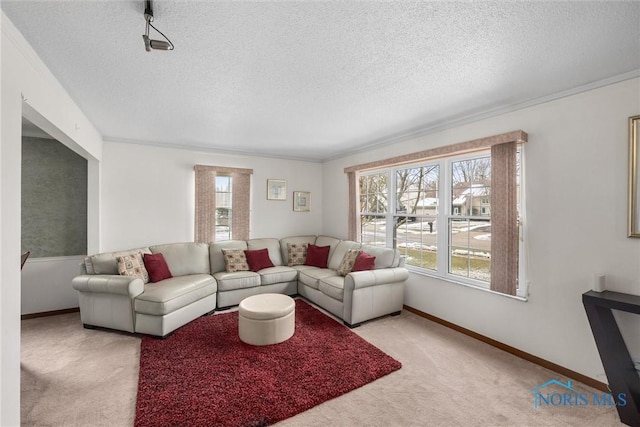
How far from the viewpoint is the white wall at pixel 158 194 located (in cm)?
402

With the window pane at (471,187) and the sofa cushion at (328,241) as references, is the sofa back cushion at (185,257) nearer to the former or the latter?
the sofa cushion at (328,241)

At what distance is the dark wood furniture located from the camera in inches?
75.4

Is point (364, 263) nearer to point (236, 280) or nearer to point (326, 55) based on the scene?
point (236, 280)

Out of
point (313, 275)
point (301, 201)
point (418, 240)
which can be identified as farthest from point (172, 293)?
point (418, 240)

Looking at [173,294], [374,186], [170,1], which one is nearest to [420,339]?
[374,186]

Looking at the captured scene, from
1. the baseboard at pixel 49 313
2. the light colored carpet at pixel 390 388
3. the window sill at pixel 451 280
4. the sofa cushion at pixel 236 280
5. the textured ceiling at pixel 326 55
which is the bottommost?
the light colored carpet at pixel 390 388

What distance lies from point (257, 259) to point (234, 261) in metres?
0.37

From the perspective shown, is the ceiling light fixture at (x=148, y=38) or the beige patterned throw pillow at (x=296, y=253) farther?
the beige patterned throw pillow at (x=296, y=253)

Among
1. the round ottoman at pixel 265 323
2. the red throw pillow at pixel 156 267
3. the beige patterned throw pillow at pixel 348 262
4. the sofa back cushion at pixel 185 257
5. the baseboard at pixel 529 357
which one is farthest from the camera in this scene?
the sofa back cushion at pixel 185 257

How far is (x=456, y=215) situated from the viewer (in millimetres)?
3393

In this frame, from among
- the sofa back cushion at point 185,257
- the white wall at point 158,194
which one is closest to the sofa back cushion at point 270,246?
the white wall at point 158,194

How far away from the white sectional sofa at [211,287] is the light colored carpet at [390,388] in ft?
1.01

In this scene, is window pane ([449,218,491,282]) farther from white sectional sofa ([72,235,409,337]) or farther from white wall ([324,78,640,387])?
white sectional sofa ([72,235,409,337])

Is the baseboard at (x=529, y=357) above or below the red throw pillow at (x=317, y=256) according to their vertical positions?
below
